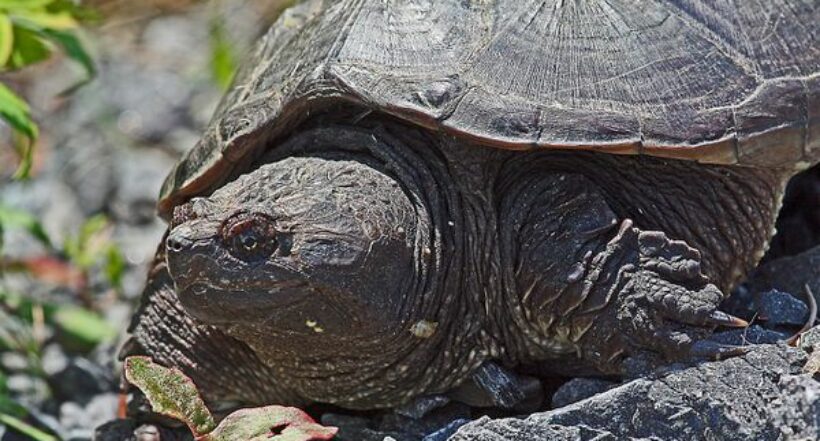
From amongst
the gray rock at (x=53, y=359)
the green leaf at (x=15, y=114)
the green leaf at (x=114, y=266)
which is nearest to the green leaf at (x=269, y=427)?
the green leaf at (x=15, y=114)

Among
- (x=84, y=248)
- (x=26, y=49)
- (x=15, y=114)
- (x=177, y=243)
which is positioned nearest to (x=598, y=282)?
(x=177, y=243)

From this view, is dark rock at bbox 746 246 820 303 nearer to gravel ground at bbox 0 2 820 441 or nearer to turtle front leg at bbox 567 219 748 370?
gravel ground at bbox 0 2 820 441

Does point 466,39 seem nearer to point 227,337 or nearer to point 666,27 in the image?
point 666,27

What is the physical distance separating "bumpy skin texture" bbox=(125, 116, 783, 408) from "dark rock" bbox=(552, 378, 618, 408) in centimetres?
5

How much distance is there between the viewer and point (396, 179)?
12.1 ft

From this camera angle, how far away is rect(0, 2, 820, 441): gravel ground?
3775 millimetres

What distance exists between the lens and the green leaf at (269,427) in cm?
337

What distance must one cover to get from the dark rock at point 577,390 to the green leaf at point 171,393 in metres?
0.95

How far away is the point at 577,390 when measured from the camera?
3535mm

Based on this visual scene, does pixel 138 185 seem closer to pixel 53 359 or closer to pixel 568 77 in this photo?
pixel 53 359

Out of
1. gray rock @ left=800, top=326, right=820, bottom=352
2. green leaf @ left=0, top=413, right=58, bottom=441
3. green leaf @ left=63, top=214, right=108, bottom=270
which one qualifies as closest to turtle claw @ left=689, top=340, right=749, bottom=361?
gray rock @ left=800, top=326, right=820, bottom=352

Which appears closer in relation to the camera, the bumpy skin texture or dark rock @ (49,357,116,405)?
the bumpy skin texture

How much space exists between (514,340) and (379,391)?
0.41 metres

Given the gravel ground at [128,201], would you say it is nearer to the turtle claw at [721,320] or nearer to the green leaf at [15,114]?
the turtle claw at [721,320]
